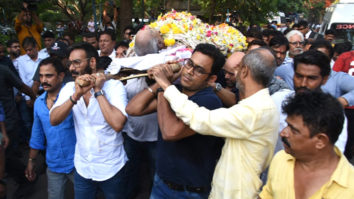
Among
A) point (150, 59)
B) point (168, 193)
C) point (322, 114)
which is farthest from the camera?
point (150, 59)

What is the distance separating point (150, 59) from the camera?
237 centimetres

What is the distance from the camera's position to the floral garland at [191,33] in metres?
2.73

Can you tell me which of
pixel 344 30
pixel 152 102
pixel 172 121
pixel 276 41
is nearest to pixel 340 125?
pixel 172 121

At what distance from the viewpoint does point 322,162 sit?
1.54 m

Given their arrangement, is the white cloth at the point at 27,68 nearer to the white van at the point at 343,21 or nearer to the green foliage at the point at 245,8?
the green foliage at the point at 245,8

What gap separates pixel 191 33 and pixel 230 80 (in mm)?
709

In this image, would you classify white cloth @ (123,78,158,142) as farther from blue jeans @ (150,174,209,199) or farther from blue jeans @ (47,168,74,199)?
blue jeans @ (150,174,209,199)

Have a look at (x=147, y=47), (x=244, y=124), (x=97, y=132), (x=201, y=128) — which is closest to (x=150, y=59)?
(x=147, y=47)

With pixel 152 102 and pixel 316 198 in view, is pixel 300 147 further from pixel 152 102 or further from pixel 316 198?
pixel 152 102

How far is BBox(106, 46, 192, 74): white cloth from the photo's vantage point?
236cm

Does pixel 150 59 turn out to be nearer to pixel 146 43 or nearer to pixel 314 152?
pixel 146 43

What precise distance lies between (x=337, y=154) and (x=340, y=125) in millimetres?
193

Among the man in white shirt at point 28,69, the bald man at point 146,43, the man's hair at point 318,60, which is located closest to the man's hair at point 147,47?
the bald man at point 146,43

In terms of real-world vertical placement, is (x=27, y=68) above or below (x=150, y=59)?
below
